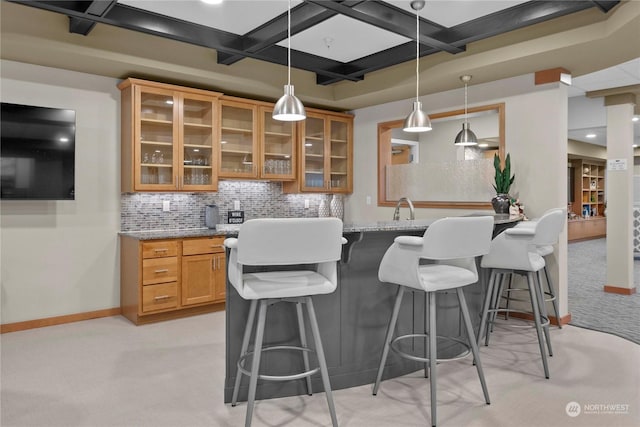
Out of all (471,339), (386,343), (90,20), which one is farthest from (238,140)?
(471,339)

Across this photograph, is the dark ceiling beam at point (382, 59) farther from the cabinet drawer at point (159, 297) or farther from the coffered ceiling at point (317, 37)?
the cabinet drawer at point (159, 297)

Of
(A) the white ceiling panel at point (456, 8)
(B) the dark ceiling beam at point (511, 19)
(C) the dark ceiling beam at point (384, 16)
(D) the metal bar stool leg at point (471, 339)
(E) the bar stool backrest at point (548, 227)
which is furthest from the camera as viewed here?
(A) the white ceiling panel at point (456, 8)

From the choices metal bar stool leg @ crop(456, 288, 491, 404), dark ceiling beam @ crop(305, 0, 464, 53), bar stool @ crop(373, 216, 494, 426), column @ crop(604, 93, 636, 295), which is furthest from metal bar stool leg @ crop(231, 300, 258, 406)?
column @ crop(604, 93, 636, 295)

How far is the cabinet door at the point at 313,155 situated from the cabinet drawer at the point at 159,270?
6.47 ft

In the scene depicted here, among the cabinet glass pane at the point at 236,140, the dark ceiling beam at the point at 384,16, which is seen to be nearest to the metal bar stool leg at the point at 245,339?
the dark ceiling beam at the point at 384,16

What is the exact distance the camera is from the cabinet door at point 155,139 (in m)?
4.36

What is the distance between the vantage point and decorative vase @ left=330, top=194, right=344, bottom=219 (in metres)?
6.19

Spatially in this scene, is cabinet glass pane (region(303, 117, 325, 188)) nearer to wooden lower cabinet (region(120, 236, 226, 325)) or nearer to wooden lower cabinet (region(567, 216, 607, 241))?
wooden lower cabinet (region(120, 236, 226, 325))

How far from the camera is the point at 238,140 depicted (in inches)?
203

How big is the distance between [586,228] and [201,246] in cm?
1124

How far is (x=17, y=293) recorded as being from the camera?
405 centimetres

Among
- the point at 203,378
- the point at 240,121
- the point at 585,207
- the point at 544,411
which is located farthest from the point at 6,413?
the point at 585,207

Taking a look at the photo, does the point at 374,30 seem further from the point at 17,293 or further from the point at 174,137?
the point at 17,293

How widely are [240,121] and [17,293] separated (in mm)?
2800
